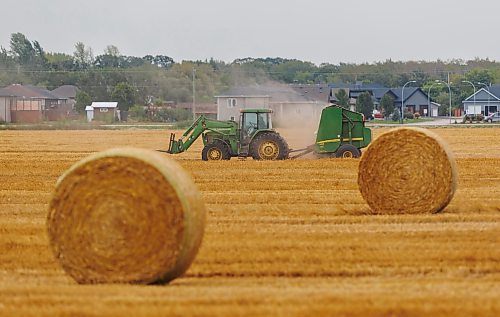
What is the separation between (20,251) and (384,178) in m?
6.04

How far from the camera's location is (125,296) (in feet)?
32.7

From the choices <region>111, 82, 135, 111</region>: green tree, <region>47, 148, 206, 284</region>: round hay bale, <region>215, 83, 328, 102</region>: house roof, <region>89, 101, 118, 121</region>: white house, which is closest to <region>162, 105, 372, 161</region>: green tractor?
<region>215, 83, 328, 102</region>: house roof

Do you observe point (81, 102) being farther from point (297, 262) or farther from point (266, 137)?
point (297, 262)

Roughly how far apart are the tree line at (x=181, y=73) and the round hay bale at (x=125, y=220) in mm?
64336

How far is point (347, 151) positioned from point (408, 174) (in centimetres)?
1334

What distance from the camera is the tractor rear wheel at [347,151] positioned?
30052mm

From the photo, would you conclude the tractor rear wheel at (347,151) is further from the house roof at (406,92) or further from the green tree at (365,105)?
the house roof at (406,92)

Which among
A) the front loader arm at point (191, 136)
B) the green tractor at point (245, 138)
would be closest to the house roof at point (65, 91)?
the front loader arm at point (191, 136)

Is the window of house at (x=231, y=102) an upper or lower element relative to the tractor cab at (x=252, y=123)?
upper

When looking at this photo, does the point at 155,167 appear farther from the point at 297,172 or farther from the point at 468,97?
the point at 468,97

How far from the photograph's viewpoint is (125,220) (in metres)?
10.8

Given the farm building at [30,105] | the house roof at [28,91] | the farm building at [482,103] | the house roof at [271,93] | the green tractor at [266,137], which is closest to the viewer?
the green tractor at [266,137]

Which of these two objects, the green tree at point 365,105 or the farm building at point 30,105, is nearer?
the farm building at point 30,105

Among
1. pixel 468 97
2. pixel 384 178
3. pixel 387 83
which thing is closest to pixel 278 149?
pixel 384 178
